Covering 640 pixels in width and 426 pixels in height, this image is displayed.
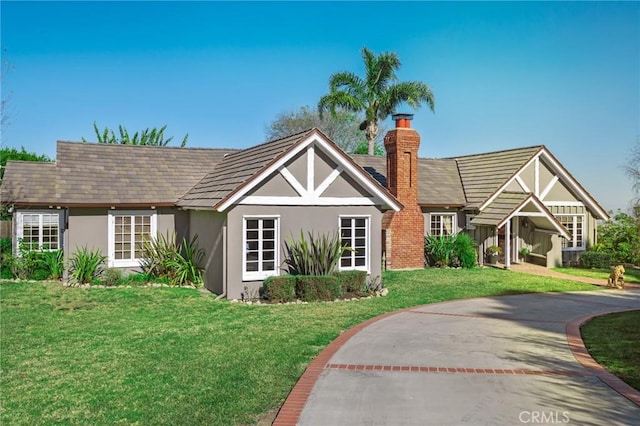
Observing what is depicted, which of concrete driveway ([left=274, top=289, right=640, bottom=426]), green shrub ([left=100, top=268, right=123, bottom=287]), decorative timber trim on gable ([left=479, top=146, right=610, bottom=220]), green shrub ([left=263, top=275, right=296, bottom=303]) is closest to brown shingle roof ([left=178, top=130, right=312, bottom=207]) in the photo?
green shrub ([left=263, top=275, right=296, bottom=303])

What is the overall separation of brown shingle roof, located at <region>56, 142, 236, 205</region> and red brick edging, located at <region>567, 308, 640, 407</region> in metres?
14.3

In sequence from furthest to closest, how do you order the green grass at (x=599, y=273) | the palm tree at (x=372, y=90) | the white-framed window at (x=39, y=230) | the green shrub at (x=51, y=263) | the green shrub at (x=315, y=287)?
the palm tree at (x=372, y=90) < the green grass at (x=599, y=273) < the white-framed window at (x=39, y=230) < the green shrub at (x=51, y=263) < the green shrub at (x=315, y=287)

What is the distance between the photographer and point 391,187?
78.6ft

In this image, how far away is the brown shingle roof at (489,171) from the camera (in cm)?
2580

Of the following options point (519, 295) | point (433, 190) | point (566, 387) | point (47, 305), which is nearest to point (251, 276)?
point (47, 305)

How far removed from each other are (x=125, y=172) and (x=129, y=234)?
2.87 meters

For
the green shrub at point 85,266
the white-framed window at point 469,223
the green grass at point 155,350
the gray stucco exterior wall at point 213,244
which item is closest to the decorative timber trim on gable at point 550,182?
the white-framed window at point 469,223

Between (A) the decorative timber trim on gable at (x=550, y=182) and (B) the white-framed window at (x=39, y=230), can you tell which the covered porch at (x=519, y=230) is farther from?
(B) the white-framed window at (x=39, y=230)

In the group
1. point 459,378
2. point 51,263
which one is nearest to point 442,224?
point 51,263

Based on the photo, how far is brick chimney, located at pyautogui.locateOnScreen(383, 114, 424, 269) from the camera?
2342 centimetres

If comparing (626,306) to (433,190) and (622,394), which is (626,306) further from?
(433,190)

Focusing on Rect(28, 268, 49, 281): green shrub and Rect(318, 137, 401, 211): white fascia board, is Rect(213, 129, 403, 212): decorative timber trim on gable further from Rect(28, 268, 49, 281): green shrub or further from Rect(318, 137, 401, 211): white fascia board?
Rect(28, 268, 49, 281): green shrub

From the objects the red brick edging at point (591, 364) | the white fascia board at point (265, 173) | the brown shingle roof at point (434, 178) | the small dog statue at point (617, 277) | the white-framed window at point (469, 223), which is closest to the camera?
the red brick edging at point (591, 364)

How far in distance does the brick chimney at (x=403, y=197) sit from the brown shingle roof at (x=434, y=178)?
1.14 metres
